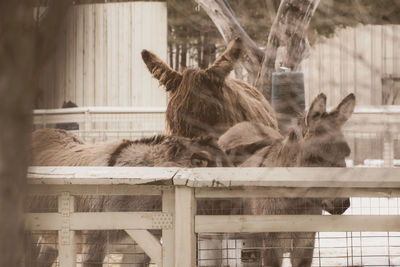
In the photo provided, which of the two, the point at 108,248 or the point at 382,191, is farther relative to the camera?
the point at 108,248

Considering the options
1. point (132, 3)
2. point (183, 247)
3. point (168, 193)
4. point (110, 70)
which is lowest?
point (183, 247)

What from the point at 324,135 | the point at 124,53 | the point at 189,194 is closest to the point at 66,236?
the point at 189,194

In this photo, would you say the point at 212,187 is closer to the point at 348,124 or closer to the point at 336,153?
the point at 336,153

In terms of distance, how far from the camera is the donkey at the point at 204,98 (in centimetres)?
578

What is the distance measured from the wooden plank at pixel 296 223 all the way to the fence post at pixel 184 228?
0.09 metres

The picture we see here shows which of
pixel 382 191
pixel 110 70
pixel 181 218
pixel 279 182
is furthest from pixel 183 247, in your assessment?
pixel 110 70

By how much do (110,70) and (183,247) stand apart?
38.2 ft

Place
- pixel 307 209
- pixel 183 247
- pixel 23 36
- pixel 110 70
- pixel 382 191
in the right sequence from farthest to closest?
pixel 110 70, pixel 307 209, pixel 382 191, pixel 183 247, pixel 23 36

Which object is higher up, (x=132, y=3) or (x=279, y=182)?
(x=132, y=3)

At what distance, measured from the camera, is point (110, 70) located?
14555mm

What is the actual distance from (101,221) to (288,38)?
463 cm

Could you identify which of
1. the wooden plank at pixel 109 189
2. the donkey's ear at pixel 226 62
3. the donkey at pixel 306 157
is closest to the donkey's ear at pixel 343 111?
the donkey at pixel 306 157

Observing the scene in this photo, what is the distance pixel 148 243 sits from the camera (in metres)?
3.36

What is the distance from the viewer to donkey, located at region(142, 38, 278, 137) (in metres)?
5.78
